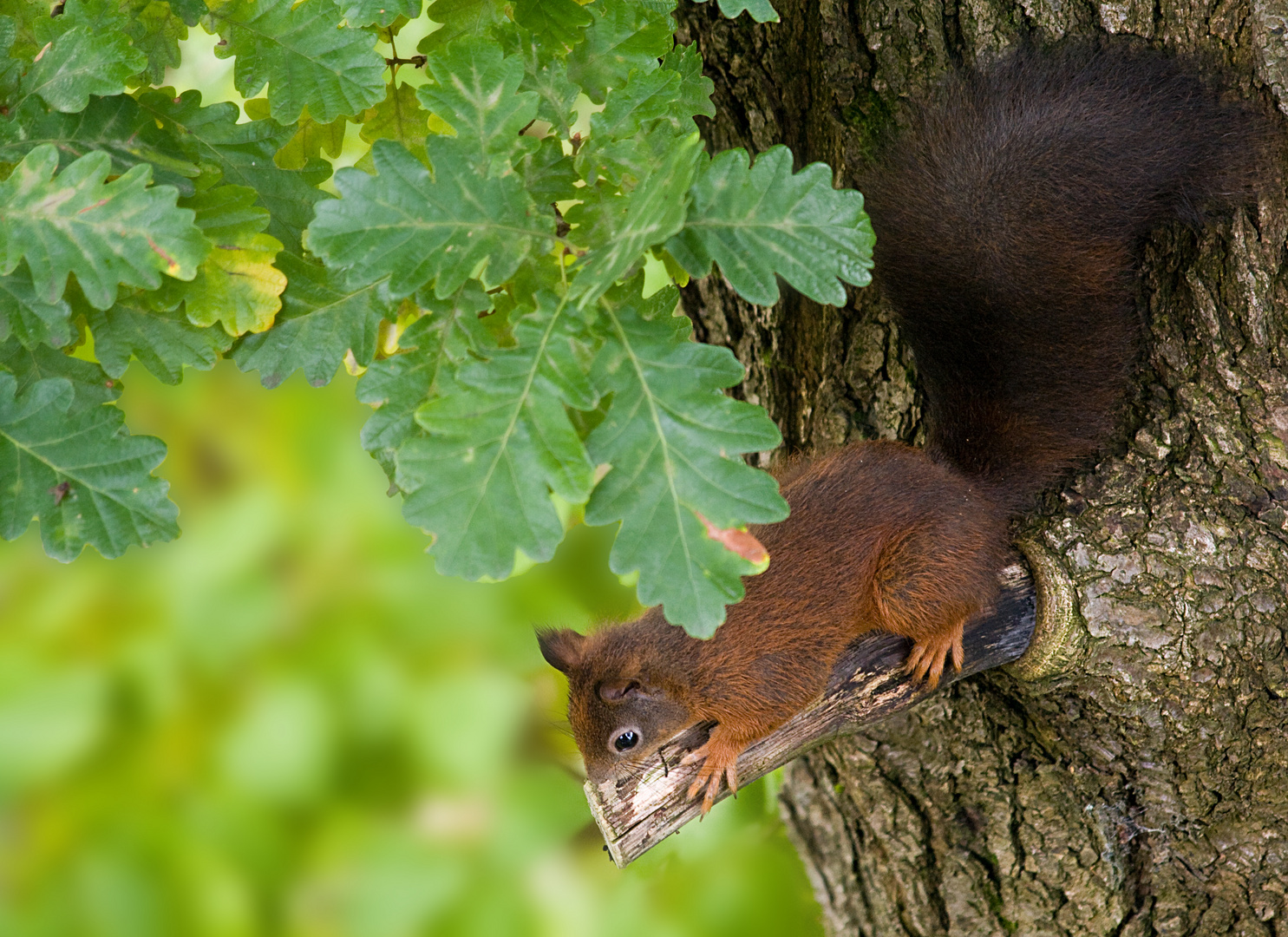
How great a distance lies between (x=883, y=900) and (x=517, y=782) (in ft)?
2.03

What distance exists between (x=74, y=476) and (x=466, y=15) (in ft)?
1.69

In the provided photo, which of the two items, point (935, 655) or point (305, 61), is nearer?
point (305, 61)

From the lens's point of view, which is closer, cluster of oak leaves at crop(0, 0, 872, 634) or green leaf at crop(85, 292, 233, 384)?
cluster of oak leaves at crop(0, 0, 872, 634)

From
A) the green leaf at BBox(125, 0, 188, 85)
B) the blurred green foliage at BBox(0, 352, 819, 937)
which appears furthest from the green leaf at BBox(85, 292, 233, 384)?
the blurred green foliage at BBox(0, 352, 819, 937)

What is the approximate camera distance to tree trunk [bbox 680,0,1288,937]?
1243 millimetres

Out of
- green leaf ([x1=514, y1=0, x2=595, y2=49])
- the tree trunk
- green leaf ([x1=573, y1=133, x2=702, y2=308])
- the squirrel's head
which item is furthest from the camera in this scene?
the squirrel's head

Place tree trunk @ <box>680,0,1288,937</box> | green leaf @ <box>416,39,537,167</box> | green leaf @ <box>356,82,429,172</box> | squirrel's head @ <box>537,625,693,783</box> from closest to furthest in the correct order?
green leaf @ <box>416,39,537,167</box>, green leaf @ <box>356,82,429,172</box>, tree trunk @ <box>680,0,1288,937</box>, squirrel's head @ <box>537,625,693,783</box>

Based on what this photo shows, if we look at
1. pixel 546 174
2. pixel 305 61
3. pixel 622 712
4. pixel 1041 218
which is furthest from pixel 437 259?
pixel 622 712

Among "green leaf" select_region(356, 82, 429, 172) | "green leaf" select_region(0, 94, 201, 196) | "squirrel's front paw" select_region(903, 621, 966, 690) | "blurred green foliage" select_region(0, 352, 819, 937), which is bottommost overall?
"blurred green foliage" select_region(0, 352, 819, 937)

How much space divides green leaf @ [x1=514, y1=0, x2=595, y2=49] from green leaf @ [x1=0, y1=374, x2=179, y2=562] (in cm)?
47

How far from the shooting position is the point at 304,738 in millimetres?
1499

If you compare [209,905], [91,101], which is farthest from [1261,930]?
[91,101]

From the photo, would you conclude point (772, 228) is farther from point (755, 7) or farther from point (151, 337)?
point (151, 337)

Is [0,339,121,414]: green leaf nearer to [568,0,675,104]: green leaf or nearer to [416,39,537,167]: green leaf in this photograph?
[416,39,537,167]: green leaf
